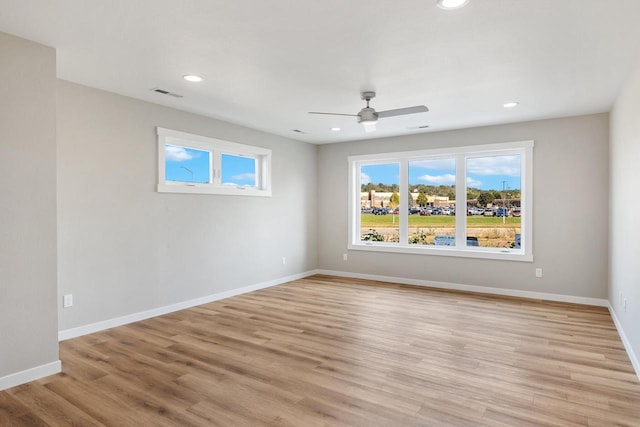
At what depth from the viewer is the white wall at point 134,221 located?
372 cm

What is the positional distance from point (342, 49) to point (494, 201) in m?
3.92

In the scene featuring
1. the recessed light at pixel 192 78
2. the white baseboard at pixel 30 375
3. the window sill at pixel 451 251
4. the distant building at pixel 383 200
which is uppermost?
the recessed light at pixel 192 78

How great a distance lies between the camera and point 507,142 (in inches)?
215

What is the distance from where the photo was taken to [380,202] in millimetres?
6844

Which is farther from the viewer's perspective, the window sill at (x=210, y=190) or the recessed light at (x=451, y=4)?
the window sill at (x=210, y=190)

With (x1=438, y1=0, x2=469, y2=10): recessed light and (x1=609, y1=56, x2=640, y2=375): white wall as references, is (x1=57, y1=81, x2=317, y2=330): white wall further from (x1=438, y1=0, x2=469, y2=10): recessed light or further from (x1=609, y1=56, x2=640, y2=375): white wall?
(x1=609, y1=56, x2=640, y2=375): white wall

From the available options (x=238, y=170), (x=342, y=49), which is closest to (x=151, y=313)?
(x=238, y=170)

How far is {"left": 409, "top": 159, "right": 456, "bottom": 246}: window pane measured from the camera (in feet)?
20.0

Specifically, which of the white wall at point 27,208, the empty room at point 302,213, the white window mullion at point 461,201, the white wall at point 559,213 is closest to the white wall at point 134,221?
the empty room at point 302,213

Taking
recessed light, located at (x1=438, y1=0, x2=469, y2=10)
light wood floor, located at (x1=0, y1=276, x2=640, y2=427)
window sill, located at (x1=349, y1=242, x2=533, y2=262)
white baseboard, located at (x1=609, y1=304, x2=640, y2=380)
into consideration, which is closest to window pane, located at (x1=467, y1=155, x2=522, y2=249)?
window sill, located at (x1=349, y1=242, x2=533, y2=262)

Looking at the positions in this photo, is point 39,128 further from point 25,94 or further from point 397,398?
point 397,398

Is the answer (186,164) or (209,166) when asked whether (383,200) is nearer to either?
(209,166)

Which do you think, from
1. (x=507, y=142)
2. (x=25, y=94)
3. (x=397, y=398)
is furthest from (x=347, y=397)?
(x=507, y=142)

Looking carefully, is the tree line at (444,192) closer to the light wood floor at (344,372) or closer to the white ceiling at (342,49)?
the white ceiling at (342,49)
